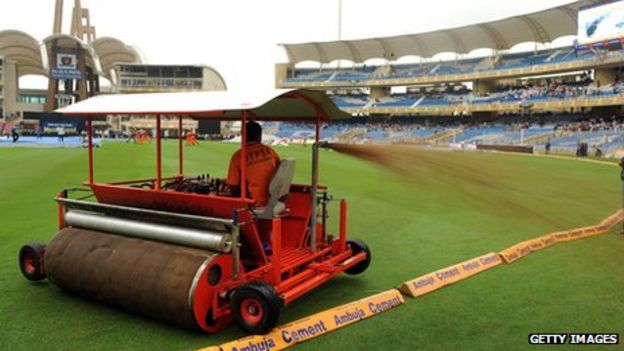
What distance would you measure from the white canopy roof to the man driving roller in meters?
0.32

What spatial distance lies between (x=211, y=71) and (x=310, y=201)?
112584mm

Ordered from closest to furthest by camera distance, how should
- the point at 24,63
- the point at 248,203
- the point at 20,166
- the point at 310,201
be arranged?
1. the point at 248,203
2. the point at 310,201
3. the point at 20,166
4. the point at 24,63

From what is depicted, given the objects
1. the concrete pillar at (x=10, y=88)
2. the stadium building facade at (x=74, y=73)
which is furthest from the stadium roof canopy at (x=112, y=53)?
the concrete pillar at (x=10, y=88)

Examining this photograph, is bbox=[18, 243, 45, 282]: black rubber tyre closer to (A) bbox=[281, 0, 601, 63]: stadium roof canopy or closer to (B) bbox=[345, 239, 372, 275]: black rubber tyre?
(B) bbox=[345, 239, 372, 275]: black rubber tyre

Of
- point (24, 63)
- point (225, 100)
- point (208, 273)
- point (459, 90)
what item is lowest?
point (208, 273)

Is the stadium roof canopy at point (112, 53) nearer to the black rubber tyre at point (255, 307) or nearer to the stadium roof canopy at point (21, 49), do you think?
the stadium roof canopy at point (21, 49)

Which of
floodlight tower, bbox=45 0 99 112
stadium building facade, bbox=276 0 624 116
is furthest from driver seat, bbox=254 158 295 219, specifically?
floodlight tower, bbox=45 0 99 112

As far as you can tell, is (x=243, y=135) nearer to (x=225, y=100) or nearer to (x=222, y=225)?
(x=225, y=100)

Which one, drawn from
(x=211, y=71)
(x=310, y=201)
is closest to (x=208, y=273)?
(x=310, y=201)

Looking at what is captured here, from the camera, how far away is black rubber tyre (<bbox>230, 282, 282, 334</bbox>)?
14.6 feet

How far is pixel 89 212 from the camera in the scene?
565 cm

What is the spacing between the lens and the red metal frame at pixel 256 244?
4.70m

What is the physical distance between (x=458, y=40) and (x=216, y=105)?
67.6 meters
